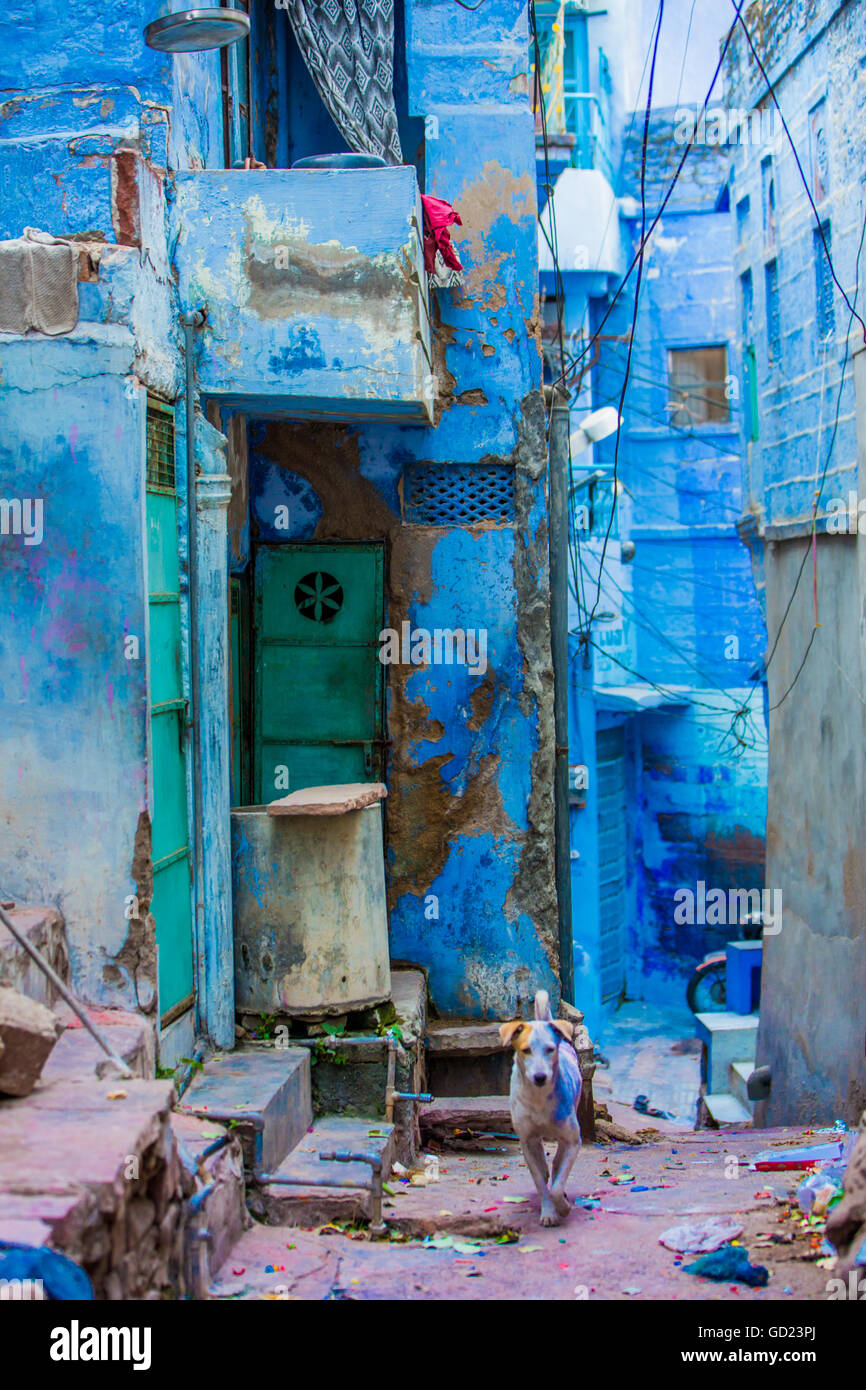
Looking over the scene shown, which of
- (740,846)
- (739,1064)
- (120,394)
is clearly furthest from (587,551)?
(120,394)

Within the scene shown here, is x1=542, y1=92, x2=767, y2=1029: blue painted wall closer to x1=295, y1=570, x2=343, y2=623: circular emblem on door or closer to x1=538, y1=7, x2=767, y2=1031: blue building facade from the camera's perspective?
x1=538, y1=7, x2=767, y2=1031: blue building facade

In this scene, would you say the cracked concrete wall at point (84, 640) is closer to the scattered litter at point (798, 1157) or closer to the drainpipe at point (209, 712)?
the drainpipe at point (209, 712)

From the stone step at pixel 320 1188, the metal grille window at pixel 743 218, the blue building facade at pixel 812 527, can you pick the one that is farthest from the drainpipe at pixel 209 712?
the metal grille window at pixel 743 218

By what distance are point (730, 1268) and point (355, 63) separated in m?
7.86

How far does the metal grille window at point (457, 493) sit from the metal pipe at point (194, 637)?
95.0 inches

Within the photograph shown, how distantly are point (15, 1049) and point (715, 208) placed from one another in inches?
775

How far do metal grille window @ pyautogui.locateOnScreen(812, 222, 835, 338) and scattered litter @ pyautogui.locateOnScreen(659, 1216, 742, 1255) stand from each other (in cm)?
773

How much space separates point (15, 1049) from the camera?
4.19 m

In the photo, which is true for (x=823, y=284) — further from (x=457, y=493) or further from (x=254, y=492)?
(x=254, y=492)

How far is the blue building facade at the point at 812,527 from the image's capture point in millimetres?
9742

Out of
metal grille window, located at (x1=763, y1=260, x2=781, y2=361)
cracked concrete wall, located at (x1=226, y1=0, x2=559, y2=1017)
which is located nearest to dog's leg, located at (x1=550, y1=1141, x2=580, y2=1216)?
cracked concrete wall, located at (x1=226, y1=0, x2=559, y2=1017)

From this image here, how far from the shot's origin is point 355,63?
28.8ft

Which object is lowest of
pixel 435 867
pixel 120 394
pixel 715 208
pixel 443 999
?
pixel 443 999
